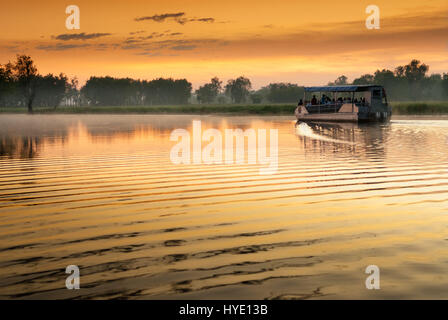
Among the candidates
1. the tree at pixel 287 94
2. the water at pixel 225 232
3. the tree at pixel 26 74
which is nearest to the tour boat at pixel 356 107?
the water at pixel 225 232

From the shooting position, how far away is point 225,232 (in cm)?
812

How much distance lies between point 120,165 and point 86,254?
10728 millimetres

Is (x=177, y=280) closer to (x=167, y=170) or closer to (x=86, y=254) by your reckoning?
(x=86, y=254)

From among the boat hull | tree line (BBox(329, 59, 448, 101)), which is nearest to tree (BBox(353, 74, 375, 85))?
tree line (BBox(329, 59, 448, 101))

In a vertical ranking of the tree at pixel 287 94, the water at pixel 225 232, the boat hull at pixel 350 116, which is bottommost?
the water at pixel 225 232

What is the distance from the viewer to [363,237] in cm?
776

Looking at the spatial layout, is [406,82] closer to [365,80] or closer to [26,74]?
[365,80]

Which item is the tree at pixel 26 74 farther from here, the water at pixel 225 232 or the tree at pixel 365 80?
the water at pixel 225 232

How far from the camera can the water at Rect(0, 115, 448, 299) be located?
5.78 meters

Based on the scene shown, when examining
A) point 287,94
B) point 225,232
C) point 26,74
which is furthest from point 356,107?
point 287,94

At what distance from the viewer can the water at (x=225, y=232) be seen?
5781 millimetres

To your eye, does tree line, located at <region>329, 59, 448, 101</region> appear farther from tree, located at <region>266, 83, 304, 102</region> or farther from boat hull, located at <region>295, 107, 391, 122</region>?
boat hull, located at <region>295, 107, 391, 122</region>

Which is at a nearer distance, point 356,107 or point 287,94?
point 356,107
